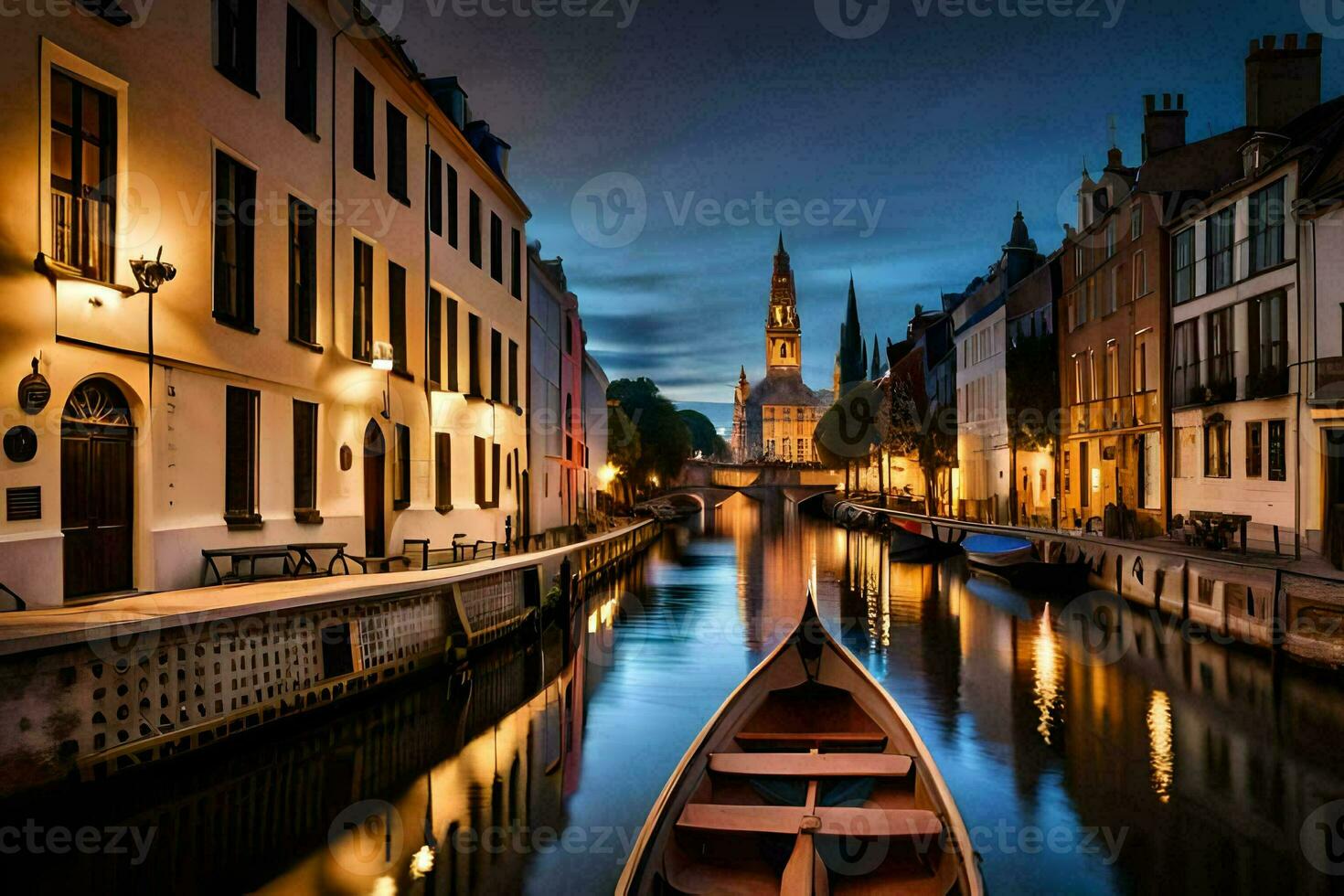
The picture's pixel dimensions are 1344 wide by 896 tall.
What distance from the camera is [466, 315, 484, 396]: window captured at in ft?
87.1

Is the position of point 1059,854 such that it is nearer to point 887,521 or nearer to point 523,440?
point 523,440

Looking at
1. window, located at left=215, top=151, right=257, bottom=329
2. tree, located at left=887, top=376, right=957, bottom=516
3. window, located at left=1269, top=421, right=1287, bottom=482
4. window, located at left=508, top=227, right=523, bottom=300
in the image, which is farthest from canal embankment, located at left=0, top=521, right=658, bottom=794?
tree, located at left=887, top=376, right=957, bottom=516

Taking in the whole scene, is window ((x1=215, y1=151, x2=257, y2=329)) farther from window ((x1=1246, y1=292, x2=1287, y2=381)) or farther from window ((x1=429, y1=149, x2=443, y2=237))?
window ((x1=1246, y1=292, x2=1287, y2=381))

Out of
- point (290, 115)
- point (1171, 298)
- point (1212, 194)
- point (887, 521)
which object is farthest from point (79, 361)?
point (887, 521)

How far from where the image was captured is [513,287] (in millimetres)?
32031

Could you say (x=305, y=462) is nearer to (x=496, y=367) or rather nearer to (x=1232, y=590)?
(x=496, y=367)

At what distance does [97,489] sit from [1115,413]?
33287 millimetres

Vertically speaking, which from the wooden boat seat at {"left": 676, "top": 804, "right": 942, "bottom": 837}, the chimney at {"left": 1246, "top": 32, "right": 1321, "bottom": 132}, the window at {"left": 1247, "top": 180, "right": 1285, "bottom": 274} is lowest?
the wooden boat seat at {"left": 676, "top": 804, "right": 942, "bottom": 837}

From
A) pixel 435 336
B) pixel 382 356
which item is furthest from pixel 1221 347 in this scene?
pixel 382 356

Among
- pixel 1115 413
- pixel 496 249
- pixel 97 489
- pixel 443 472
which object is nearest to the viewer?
pixel 97 489

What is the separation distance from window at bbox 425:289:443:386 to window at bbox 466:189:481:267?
3.02 metres

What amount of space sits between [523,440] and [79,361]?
21.5 m

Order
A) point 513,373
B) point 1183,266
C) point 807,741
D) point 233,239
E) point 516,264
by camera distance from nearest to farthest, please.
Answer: point 807,741
point 233,239
point 1183,266
point 513,373
point 516,264

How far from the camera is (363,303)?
19500 millimetres
